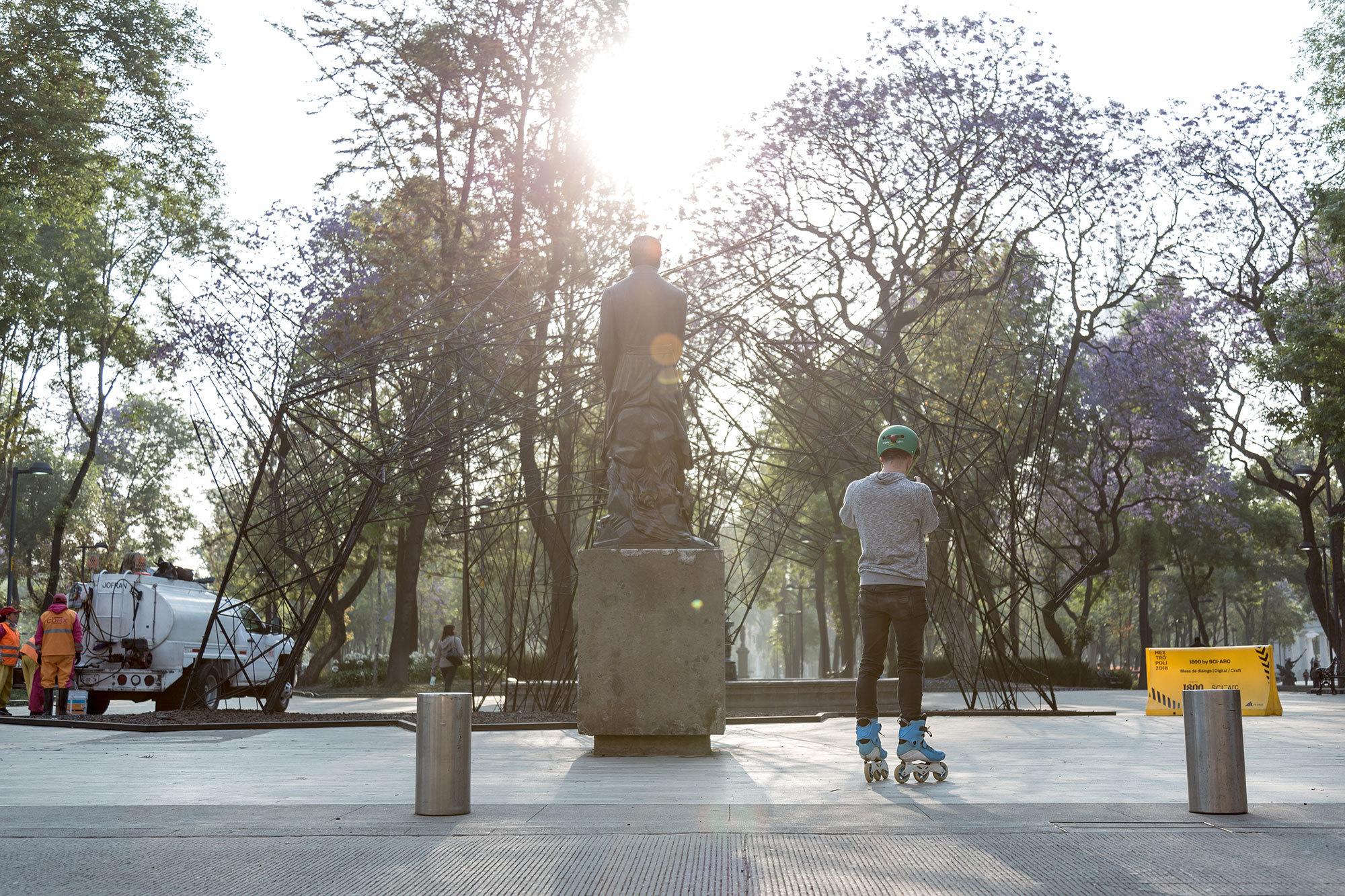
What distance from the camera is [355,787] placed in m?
6.48

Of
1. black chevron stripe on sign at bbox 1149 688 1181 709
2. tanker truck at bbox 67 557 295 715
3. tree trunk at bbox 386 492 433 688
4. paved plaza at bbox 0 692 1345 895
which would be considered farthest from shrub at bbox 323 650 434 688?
paved plaza at bbox 0 692 1345 895

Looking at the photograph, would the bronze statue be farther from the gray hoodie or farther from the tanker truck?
the tanker truck

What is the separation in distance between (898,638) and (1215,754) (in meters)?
1.98

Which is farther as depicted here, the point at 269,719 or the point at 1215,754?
the point at 269,719

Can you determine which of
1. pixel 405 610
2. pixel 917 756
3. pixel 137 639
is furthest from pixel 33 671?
pixel 917 756

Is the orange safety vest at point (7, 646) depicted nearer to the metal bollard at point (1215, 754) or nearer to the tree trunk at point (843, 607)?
the tree trunk at point (843, 607)

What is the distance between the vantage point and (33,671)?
17859 mm

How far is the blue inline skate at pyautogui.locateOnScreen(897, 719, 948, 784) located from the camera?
6.41 m

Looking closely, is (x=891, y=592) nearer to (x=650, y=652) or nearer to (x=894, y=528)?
(x=894, y=528)

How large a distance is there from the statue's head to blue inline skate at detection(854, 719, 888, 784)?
3680 millimetres

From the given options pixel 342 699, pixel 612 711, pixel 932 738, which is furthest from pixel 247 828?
pixel 342 699

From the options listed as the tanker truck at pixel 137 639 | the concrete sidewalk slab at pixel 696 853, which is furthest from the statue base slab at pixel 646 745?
the tanker truck at pixel 137 639

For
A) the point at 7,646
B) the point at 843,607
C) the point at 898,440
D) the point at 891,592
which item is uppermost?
the point at 898,440

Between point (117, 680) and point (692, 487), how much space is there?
10.3 m
